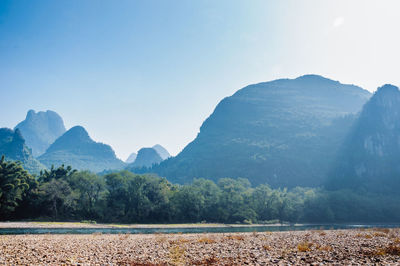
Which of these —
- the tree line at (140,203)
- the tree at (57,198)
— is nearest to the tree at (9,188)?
the tree line at (140,203)

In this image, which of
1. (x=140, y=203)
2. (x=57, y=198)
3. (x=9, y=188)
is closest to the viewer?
(x=9, y=188)

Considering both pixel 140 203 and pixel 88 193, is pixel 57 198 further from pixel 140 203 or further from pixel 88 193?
pixel 140 203

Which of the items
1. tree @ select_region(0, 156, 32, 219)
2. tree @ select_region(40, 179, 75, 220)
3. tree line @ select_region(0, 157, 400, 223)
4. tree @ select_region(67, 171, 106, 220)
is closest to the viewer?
tree @ select_region(0, 156, 32, 219)

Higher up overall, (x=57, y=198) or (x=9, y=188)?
(x=9, y=188)

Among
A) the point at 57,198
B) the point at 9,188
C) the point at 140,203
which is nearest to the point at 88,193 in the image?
the point at 57,198

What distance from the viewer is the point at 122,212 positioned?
87500 millimetres

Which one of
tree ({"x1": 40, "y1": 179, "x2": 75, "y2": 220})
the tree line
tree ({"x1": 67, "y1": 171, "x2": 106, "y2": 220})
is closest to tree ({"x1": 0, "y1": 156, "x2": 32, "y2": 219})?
the tree line

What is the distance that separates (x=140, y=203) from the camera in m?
92.1

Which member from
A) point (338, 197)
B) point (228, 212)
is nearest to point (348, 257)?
point (228, 212)

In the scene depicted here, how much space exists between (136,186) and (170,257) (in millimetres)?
79175

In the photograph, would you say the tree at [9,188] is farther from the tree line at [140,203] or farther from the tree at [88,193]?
the tree at [88,193]

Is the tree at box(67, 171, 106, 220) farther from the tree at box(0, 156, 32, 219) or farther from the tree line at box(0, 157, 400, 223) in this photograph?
the tree at box(0, 156, 32, 219)

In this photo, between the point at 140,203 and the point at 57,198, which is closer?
the point at 57,198

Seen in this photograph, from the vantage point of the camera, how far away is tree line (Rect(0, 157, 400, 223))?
8056 centimetres
